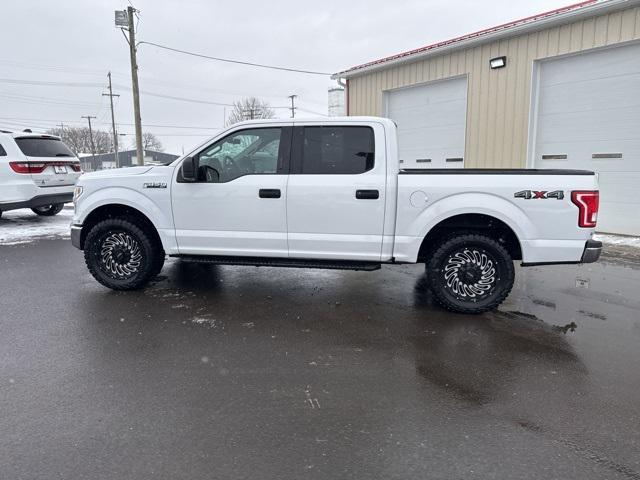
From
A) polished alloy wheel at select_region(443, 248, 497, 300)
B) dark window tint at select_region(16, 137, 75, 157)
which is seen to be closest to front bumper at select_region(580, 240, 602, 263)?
polished alloy wheel at select_region(443, 248, 497, 300)

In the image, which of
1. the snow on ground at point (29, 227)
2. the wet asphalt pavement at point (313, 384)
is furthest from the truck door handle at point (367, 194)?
the snow on ground at point (29, 227)

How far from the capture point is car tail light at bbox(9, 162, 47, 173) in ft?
31.2

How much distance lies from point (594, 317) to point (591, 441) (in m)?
2.54

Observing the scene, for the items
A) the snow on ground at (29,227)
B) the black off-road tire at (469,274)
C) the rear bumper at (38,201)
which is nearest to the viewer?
the black off-road tire at (469,274)

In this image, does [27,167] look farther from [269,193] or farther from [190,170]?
[269,193]

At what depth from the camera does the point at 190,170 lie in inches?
197

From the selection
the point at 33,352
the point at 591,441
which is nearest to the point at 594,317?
the point at 591,441

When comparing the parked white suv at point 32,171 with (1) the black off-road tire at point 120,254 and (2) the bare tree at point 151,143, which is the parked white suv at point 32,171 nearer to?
(1) the black off-road tire at point 120,254

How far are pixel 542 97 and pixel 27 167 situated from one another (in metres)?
11.2

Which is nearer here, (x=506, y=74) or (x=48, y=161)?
(x=48, y=161)

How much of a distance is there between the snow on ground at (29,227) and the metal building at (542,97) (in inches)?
362

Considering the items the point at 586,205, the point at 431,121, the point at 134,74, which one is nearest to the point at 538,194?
the point at 586,205

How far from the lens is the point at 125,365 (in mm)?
3578

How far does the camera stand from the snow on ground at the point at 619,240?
8.46 m
